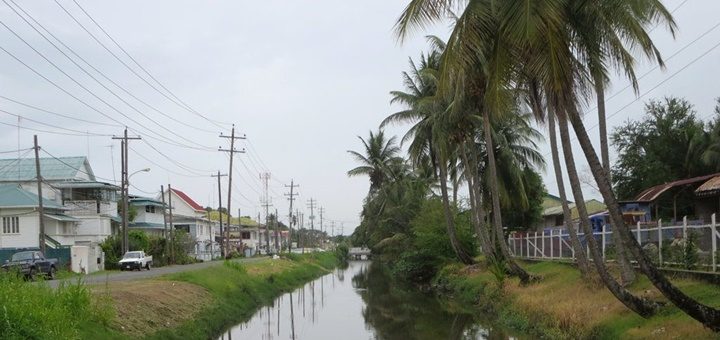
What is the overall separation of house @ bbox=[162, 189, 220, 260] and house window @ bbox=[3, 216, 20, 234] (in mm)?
26794

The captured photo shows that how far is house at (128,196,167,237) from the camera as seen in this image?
68.6 m

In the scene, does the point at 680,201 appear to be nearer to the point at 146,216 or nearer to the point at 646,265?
the point at 646,265

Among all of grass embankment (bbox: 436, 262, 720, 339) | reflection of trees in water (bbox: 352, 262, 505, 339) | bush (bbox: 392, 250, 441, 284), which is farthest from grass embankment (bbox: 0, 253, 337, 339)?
bush (bbox: 392, 250, 441, 284)

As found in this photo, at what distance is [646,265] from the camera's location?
1305 cm

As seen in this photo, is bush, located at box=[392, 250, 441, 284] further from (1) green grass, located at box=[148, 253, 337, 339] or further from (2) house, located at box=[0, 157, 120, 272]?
(2) house, located at box=[0, 157, 120, 272]

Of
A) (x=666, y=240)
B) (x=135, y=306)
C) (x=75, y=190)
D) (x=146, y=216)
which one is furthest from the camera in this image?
(x=146, y=216)

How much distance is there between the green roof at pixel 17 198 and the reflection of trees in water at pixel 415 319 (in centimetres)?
2470

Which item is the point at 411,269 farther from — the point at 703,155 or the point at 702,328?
the point at 702,328

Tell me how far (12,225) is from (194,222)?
38704mm

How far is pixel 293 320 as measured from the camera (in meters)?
30.2

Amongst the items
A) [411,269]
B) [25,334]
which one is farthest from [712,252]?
[411,269]

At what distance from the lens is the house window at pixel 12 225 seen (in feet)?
158

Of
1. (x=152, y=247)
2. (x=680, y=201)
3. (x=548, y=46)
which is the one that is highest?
(x=548, y=46)

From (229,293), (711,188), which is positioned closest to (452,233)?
(229,293)
